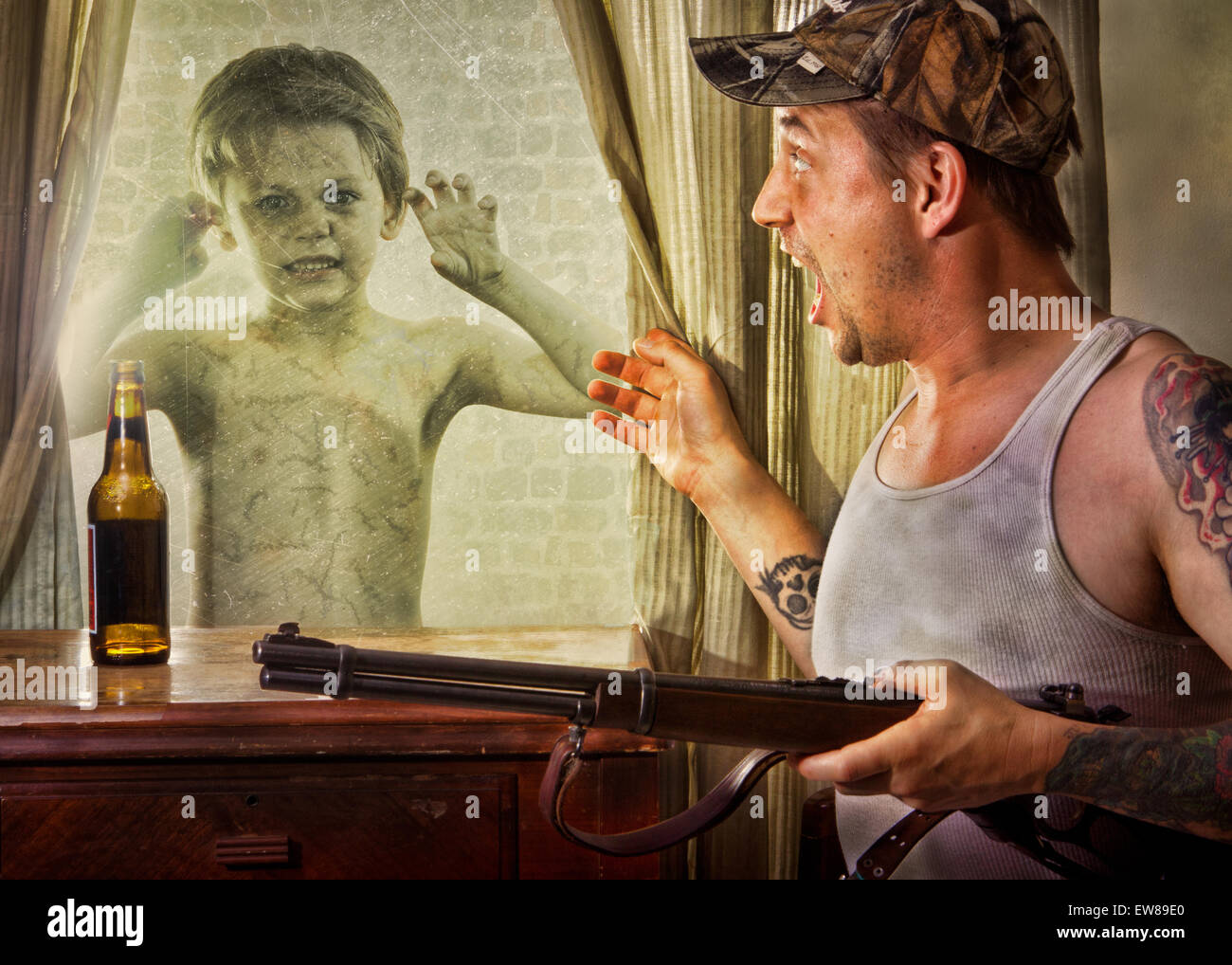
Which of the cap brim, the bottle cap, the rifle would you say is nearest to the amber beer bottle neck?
the bottle cap

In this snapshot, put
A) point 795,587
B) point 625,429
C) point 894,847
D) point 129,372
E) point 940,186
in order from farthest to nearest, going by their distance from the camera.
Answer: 1. point 625,429
2. point 795,587
3. point 129,372
4. point 940,186
5. point 894,847

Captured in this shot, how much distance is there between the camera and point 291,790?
1.26m

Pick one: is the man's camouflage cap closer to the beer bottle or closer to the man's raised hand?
the man's raised hand

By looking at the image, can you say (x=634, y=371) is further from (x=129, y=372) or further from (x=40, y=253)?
(x=40, y=253)

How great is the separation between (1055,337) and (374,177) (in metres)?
1.36

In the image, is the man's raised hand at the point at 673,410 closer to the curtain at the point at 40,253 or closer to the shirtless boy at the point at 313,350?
the shirtless boy at the point at 313,350

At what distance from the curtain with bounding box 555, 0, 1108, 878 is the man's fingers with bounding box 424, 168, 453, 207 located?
1.30 ft

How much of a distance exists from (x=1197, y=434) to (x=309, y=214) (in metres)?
1.63

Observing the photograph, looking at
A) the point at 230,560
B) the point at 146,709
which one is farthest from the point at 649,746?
the point at 230,560

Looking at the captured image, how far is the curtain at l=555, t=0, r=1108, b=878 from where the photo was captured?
1735 millimetres

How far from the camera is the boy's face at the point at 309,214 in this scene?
1.97m

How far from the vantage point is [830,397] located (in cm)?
180

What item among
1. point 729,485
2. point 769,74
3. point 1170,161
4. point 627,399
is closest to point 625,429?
point 627,399

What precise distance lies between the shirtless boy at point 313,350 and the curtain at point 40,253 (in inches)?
5.1
